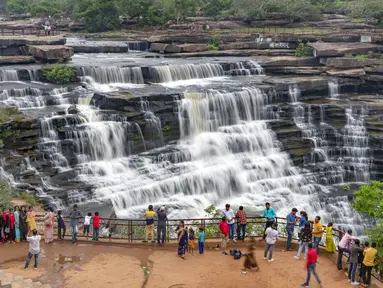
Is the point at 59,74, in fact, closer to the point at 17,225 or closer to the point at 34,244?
the point at 17,225

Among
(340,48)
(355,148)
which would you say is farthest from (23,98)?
(340,48)

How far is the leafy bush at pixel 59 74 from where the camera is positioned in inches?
1374

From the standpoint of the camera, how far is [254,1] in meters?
62.1

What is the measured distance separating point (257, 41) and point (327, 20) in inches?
598

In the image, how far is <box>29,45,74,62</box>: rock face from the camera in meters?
38.2

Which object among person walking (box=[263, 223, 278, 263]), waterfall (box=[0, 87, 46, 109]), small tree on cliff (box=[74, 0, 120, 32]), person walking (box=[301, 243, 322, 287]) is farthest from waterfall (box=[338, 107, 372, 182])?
small tree on cliff (box=[74, 0, 120, 32])

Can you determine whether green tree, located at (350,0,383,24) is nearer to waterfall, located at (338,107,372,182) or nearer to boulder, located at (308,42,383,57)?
boulder, located at (308,42,383,57)

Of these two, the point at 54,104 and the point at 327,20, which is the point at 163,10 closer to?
the point at 327,20

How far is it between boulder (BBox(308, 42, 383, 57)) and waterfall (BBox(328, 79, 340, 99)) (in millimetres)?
4829

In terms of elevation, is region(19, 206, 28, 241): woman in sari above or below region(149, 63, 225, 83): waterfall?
below

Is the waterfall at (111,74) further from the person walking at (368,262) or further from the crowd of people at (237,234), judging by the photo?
the person walking at (368,262)

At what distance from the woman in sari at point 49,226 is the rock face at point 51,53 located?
23299 mm

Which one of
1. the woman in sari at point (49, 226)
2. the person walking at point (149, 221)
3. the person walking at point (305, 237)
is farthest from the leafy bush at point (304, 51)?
the woman in sari at point (49, 226)

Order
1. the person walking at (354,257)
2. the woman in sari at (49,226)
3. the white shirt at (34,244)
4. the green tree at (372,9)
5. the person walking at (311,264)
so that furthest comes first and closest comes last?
the green tree at (372,9)
the woman in sari at (49,226)
the white shirt at (34,244)
the person walking at (354,257)
the person walking at (311,264)
